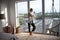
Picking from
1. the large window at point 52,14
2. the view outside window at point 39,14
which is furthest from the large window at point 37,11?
the large window at point 52,14

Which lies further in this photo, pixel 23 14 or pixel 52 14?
pixel 23 14

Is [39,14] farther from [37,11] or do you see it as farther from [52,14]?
[52,14]

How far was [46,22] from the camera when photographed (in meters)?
5.03

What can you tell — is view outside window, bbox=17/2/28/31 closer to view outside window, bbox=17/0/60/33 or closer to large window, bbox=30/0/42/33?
view outside window, bbox=17/0/60/33

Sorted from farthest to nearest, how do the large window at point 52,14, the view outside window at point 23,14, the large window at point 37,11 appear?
the view outside window at point 23,14 → the large window at point 37,11 → the large window at point 52,14

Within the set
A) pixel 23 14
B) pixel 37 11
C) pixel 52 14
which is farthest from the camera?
pixel 23 14

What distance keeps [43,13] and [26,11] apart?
75 centimetres

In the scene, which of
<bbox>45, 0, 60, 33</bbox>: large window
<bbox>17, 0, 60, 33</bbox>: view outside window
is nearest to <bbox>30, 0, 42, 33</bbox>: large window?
<bbox>17, 0, 60, 33</bbox>: view outside window

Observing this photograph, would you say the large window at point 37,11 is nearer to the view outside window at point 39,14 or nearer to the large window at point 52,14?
the view outside window at point 39,14

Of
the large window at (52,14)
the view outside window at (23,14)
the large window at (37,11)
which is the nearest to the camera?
the large window at (52,14)

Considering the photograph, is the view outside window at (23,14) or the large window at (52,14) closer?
the large window at (52,14)

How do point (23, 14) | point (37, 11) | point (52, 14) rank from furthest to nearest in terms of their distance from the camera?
1. point (23, 14)
2. point (37, 11)
3. point (52, 14)

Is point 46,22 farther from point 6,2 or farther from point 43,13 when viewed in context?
point 6,2

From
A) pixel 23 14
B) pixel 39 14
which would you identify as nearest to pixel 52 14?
pixel 39 14
